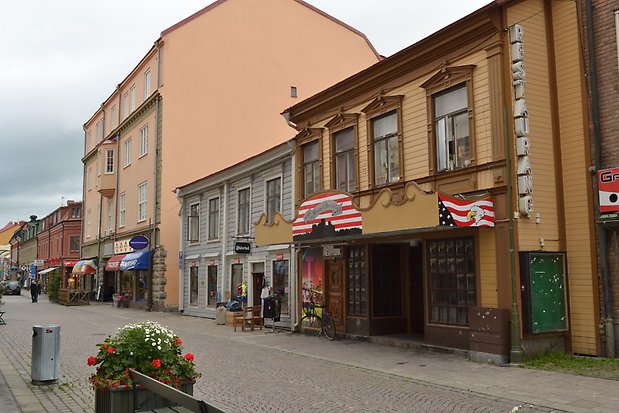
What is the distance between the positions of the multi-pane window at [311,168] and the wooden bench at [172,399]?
502 inches

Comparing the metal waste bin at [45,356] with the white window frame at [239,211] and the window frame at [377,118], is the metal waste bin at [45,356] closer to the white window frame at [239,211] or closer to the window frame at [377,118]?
the window frame at [377,118]

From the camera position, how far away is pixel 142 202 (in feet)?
110

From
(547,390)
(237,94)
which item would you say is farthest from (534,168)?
(237,94)

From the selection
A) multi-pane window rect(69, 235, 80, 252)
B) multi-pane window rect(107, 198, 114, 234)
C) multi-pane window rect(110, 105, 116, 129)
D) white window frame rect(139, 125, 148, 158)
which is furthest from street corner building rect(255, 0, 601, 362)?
multi-pane window rect(69, 235, 80, 252)

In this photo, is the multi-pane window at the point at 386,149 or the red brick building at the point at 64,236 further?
the red brick building at the point at 64,236

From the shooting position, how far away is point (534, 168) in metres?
12.4

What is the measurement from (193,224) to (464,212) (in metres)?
18.3

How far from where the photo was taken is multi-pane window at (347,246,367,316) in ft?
53.4

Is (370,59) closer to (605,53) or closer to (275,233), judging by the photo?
(275,233)

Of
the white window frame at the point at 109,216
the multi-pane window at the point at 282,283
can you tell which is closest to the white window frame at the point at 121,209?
the white window frame at the point at 109,216

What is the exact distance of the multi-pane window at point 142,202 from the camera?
33231 mm

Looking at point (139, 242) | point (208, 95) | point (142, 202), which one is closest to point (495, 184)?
point (208, 95)

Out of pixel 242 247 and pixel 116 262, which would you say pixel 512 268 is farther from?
pixel 116 262

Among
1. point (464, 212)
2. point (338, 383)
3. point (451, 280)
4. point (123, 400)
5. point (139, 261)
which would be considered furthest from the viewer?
point (139, 261)
